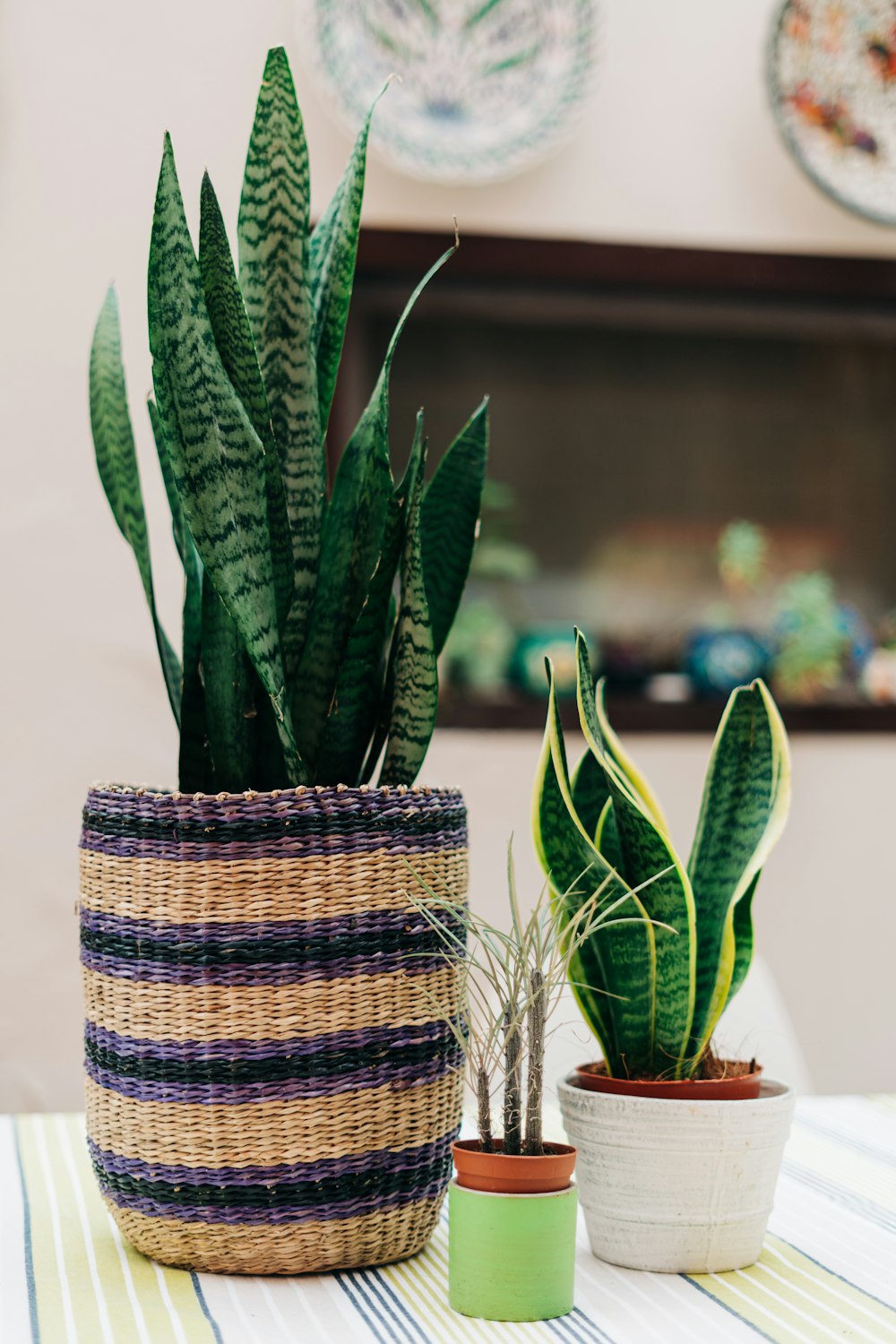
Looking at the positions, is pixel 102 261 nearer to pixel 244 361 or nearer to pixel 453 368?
pixel 453 368

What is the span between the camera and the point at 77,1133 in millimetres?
969

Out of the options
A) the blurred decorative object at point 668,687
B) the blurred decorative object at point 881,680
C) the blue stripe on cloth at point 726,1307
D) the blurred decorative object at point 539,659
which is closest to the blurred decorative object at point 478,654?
the blurred decorative object at point 539,659

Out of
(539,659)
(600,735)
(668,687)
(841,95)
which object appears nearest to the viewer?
(600,735)

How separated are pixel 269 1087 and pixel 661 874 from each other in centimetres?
22

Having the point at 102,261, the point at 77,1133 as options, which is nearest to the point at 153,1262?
the point at 77,1133

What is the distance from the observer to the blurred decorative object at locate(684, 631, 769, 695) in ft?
7.18

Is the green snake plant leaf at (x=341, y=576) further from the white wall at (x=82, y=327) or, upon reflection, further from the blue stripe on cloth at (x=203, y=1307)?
the white wall at (x=82, y=327)

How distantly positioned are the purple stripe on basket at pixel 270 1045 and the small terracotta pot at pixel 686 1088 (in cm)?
10

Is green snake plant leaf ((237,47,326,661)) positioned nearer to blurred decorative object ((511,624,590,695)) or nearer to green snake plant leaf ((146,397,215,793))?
green snake plant leaf ((146,397,215,793))

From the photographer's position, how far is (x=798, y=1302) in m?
0.65

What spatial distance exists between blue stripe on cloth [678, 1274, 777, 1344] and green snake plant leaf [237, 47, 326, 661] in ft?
1.26

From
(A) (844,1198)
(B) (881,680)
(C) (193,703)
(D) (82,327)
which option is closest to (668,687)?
(B) (881,680)

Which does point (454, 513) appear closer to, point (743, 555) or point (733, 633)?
point (733, 633)

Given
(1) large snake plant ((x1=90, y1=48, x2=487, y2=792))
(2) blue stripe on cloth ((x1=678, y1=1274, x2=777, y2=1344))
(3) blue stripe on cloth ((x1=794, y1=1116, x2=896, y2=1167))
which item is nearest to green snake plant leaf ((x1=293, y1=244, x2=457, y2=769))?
(1) large snake plant ((x1=90, y1=48, x2=487, y2=792))
